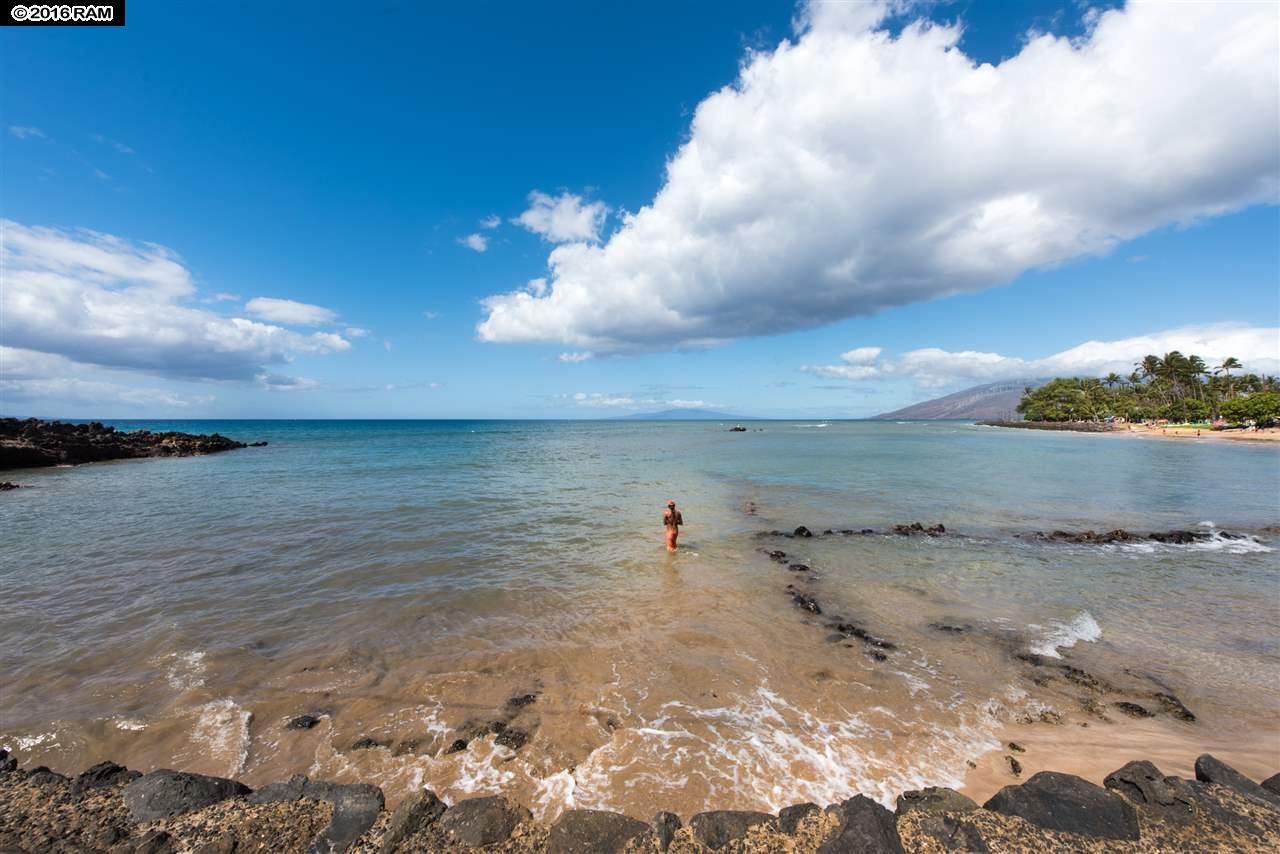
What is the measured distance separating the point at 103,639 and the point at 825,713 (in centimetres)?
1503

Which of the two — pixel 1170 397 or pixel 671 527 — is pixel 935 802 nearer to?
pixel 671 527

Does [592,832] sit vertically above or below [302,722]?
above

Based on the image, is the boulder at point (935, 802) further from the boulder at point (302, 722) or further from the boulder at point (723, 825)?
the boulder at point (302, 722)

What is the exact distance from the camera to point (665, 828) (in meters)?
4.91

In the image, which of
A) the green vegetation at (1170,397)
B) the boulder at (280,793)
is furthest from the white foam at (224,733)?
the green vegetation at (1170,397)

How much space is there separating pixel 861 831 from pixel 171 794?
749 cm

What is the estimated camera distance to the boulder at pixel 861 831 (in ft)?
15.2

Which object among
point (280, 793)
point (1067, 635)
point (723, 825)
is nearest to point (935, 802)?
point (723, 825)

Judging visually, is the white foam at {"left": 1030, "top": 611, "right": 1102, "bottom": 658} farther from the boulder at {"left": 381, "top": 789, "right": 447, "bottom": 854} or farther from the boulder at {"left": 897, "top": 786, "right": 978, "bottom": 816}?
the boulder at {"left": 381, "top": 789, "right": 447, "bottom": 854}

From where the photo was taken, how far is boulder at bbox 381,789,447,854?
15.7 ft

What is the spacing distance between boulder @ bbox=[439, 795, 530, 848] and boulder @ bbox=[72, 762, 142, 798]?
14.2 ft

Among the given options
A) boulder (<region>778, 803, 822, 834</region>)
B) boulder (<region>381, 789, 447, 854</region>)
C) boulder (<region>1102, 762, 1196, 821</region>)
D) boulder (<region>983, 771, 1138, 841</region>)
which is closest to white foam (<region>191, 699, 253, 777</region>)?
boulder (<region>381, 789, 447, 854</region>)

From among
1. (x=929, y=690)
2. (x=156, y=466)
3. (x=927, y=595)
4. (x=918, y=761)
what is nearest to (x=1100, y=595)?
(x=927, y=595)

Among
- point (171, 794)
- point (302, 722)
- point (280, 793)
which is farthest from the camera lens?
point (302, 722)
